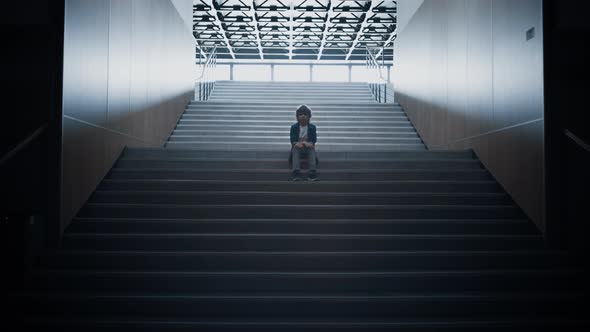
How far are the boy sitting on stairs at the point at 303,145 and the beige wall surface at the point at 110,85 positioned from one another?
7.14 feet

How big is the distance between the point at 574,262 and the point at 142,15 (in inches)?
248

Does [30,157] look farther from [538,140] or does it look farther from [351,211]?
[538,140]

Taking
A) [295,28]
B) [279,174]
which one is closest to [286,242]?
[279,174]

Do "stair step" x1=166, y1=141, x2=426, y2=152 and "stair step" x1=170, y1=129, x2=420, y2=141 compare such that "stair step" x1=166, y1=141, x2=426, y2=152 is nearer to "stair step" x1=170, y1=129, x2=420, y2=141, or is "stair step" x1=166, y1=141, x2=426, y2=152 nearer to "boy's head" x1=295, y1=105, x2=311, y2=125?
"stair step" x1=170, y1=129, x2=420, y2=141

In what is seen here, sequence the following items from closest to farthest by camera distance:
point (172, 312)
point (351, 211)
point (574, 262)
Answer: point (172, 312), point (574, 262), point (351, 211)

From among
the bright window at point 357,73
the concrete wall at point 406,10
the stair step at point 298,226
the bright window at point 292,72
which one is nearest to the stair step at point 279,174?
the stair step at point 298,226

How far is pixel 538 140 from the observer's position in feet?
18.2

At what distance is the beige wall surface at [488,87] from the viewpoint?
5.70 m

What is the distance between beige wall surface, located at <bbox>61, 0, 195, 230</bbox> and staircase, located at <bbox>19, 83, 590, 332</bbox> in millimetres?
372

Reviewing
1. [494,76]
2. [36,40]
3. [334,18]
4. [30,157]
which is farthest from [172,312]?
[334,18]

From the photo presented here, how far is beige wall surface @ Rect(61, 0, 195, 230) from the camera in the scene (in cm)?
546

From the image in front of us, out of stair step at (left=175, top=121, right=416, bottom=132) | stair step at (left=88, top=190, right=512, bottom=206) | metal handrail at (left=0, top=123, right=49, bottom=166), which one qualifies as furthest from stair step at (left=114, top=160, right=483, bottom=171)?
stair step at (left=175, top=121, right=416, bottom=132)

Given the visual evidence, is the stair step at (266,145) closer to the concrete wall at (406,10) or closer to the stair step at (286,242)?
the concrete wall at (406,10)

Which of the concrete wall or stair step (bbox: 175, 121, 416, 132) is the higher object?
the concrete wall
